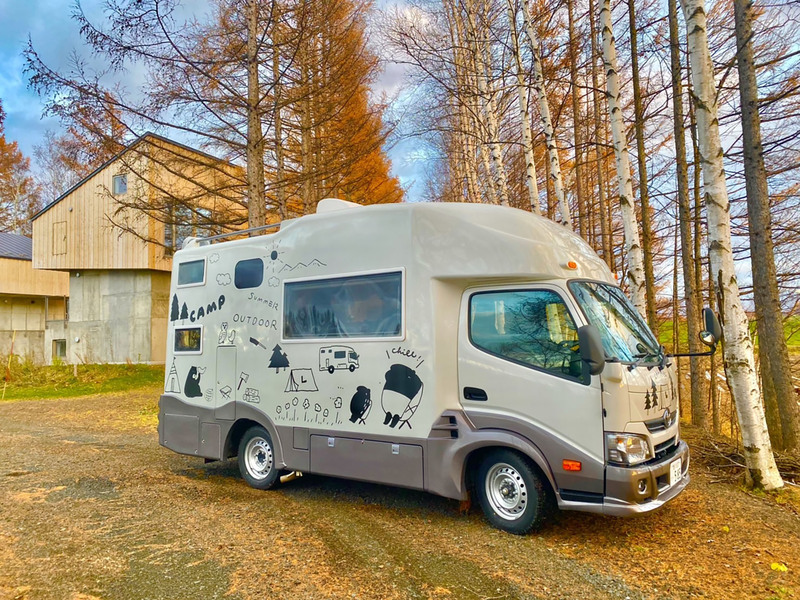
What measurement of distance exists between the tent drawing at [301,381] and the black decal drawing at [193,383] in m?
1.54

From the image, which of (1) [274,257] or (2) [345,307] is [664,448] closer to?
(2) [345,307]

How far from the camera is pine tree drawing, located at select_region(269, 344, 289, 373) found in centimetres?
600

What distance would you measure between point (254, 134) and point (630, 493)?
9558 millimetres

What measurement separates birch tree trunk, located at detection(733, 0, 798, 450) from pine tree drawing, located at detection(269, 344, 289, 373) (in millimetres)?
6213

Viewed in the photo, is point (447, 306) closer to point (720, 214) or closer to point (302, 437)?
point (302, 437)

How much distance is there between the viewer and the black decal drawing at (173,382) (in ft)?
23.3

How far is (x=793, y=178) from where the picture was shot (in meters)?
9.37

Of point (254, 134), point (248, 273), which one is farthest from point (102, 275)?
point (248, 273)

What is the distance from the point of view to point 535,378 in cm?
452

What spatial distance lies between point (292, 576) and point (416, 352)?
2087 millimetres

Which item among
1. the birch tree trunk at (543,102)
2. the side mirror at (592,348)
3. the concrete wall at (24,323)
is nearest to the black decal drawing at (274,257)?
the side mirror at (592,348)

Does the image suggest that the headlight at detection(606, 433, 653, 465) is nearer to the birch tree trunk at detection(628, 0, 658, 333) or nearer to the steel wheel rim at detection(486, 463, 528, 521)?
the steel wheel rim at detection(486, 463, 528, 521)

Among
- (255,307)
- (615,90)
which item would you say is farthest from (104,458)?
(615,90)

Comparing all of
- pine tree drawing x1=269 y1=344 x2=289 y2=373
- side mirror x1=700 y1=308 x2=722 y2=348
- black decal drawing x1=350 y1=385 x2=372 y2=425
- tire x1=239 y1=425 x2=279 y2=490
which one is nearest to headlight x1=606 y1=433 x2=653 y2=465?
side mirror x1=700 y1=308 x2=722 y2=348
